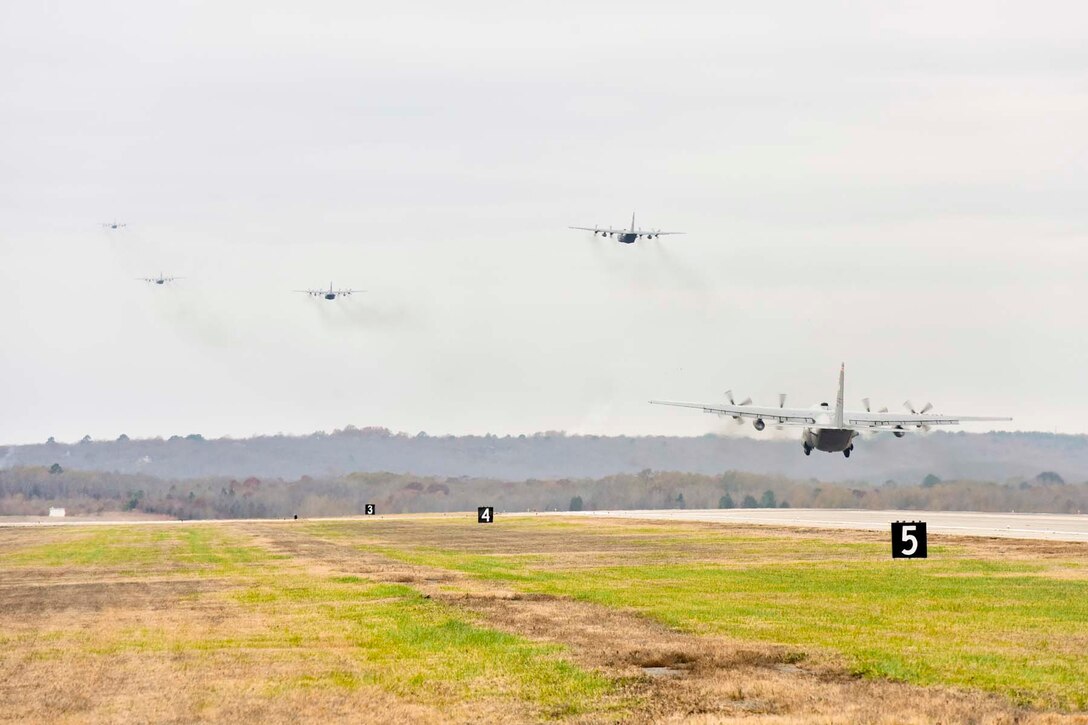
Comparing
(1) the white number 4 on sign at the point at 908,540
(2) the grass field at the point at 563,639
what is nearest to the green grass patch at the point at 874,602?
(2) the grass field at the point at 563,639

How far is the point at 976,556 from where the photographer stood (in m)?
53.6

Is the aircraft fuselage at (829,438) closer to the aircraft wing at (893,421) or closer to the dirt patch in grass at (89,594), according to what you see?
the aircraft wing at (893,421)

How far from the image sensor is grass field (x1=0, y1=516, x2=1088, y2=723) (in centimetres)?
2116

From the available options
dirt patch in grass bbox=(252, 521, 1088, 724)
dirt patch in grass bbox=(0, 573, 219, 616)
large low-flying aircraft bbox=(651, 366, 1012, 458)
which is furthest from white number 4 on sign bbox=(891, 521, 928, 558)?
large low-flying aircraft bbox=(651, 366, 1012, 458)

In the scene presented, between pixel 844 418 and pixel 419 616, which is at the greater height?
pixel 844 418

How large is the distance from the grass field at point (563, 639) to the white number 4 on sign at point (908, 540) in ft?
2.07

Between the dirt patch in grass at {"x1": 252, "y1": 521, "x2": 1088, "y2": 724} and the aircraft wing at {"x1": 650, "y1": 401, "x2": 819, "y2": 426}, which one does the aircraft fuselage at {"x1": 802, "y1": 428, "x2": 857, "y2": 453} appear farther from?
the dirt patch in grass at {"x1": 252, "y1": 521, "x2": 1088, "y2": 724}

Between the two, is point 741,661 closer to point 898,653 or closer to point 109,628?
point 898,653

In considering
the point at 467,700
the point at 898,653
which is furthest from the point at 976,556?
the point at 467,700

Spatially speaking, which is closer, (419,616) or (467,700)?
(467,700)

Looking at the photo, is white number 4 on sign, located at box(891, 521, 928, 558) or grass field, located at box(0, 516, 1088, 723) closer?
grass field, located at box(0, 516, 1088, 723)

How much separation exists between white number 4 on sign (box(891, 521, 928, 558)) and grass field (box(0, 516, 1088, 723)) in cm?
63

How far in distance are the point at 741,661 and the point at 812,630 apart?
5.06 m

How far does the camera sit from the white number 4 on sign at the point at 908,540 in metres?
50.7
